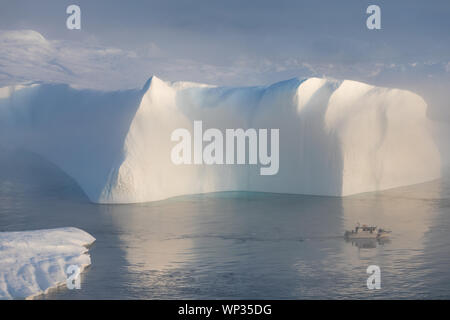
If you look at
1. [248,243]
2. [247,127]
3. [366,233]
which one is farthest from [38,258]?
[247,127]

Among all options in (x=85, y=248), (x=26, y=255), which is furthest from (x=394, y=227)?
(x=26, y=255)

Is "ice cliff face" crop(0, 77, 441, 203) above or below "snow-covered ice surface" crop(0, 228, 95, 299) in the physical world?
above

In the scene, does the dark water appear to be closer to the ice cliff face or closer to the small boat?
the small boat

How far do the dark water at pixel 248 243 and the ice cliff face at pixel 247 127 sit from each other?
783mm

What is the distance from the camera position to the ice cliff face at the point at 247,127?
71.1ft

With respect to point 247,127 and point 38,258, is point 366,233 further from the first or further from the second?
point 247,127

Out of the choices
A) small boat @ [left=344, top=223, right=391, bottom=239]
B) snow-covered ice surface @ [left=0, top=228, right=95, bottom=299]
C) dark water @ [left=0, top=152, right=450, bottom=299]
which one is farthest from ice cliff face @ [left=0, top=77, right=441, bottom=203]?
small boat @ [left=344, top=223, right=391, bottom=239]

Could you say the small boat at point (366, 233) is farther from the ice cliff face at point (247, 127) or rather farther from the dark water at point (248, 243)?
the ice cliff face at point (247, 127)

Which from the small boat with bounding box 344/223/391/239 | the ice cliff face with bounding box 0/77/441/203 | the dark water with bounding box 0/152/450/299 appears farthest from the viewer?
the ice cliff face with bounding box 0/77/441/203

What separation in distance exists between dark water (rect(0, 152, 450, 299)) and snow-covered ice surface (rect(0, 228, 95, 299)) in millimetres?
398

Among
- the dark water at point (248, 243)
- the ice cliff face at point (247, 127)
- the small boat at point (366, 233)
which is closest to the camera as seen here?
the dark water at point (248, 243)

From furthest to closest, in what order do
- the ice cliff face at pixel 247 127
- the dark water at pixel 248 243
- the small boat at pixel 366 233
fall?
1. the ice cliff face at pixel 247 127
2. the small boat at pixel 366 233
3. the dark water at pixel 248 243

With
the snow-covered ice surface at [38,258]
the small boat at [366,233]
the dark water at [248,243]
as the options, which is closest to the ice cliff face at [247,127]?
the dark water at [248,243]

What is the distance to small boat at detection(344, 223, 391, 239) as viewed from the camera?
15.8 m
